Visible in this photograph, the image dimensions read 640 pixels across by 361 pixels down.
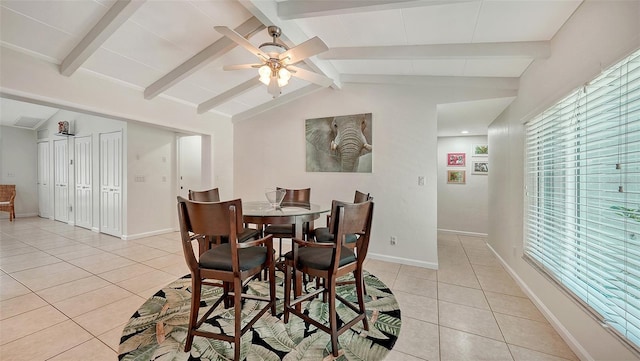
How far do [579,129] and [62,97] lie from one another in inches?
194

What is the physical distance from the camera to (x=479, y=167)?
504 cm

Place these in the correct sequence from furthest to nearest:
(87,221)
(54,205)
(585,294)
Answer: (54,205) < (87,221) < (585,294)

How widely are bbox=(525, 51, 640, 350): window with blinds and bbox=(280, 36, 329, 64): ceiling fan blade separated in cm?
179

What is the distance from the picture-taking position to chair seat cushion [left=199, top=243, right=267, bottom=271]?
166 centimetres

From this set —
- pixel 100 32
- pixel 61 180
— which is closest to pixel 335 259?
pixel 100 32

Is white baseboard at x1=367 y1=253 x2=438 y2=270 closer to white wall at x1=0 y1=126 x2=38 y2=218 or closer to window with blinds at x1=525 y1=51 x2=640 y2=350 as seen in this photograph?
window with blinds at x1=525 y1=51 x2=640 y2=350

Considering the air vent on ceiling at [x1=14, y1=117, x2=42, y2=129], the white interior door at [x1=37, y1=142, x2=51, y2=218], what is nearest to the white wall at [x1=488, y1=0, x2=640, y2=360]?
the white interior door at [x1=37, y1=142, x2=51, y2=218]

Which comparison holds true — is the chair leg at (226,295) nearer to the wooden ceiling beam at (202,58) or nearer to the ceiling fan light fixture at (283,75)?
the ceiling fan light fixture at (283,75)

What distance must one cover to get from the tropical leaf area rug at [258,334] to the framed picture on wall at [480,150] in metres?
3.95

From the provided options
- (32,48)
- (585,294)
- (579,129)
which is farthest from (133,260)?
(579,129)

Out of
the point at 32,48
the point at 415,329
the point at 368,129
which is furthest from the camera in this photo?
the point at 368,129

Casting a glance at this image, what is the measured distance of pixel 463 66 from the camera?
2.84 metres

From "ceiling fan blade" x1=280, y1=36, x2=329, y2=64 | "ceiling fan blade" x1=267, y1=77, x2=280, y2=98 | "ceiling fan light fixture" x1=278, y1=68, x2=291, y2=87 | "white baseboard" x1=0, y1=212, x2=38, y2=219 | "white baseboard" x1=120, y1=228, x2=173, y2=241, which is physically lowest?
"white baseboard" x1=120, y1=228, x2=173, y2=241

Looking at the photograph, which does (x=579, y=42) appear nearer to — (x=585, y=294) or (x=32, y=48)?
(x=585, y=294)
